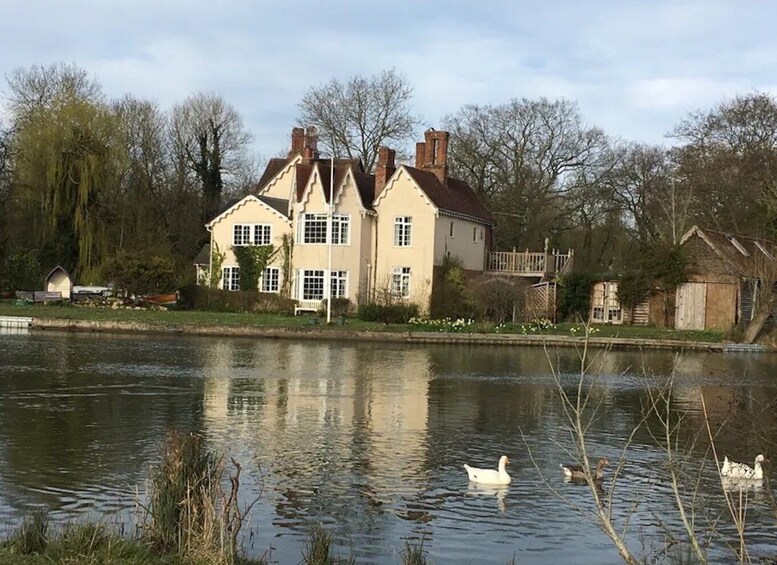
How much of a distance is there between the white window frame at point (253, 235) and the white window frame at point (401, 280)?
21.6 ft

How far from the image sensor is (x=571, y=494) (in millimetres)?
13906

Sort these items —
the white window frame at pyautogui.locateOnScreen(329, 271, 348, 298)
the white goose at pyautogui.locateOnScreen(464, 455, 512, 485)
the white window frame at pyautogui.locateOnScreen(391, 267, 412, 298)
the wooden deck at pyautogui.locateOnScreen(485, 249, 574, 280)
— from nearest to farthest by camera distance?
1. the white goose at pyautogui.locateOnScreen(464, 455, 512, 485)
2. the white window frame at pyautogui.locateOnScreen(391, 267, 412, 298)
3. the white window frame at pyautogui.locateOnScreen(329, 271, 348, 298)
4. the wooden deck at pyautogui.locateOnScreen(485, 249, 574, 280)

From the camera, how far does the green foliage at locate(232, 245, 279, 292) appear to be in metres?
51.6

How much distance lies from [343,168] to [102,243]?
1313 cm

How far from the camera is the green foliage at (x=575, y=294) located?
164 ft

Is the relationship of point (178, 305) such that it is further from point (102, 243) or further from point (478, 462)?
point (478, 462)

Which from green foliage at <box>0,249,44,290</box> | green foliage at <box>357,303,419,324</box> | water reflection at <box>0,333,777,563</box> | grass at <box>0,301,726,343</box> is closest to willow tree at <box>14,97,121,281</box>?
green foliage at <box>0,249,44,290</box>

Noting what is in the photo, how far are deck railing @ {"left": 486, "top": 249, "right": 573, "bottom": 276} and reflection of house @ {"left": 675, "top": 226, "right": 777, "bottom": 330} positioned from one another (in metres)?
6.30

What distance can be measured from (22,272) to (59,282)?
2.36 metres

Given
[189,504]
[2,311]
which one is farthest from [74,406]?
[2,311]

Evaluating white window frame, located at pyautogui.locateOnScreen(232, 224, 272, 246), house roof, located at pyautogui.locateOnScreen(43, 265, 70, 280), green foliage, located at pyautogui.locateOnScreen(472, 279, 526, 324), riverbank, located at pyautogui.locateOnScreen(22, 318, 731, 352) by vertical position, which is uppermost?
white window frame, located at pyautogui.locateOnScreen(232, 224, 272, 246)

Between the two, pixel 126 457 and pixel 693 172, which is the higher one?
pixel 693 172

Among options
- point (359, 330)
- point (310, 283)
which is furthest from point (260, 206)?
point (359, 330)

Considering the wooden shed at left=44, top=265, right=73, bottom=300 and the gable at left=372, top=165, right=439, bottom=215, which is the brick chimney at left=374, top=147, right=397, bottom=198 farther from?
the wooden shed at left=44, top=265, right=73, bottom=300
